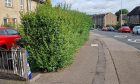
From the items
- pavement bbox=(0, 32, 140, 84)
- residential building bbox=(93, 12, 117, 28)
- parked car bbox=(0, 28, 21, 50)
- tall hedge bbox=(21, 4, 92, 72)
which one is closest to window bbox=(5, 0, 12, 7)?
parked car bbox=(0, 28, 21, 50)

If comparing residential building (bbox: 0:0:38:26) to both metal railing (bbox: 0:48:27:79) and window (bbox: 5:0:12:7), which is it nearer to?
window (bbox: 5:0:12:7)

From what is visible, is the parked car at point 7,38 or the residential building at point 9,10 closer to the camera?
the parked car at point 7,38

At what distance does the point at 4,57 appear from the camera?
894 centimetres

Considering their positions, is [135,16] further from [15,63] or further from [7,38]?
[15,63]

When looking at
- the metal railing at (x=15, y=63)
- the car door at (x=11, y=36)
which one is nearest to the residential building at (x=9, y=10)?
the car door at (x=11, y=36)

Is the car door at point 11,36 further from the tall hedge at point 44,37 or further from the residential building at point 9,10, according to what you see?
the residential building at point 9,10

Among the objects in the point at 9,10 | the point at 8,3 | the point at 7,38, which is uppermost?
the point at 8,3

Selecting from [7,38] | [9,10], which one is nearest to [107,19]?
[9,10]

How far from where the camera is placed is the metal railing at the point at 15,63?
842cm

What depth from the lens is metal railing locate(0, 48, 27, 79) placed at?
8.42m

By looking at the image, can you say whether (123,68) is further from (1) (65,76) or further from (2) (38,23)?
(2) (38,23)

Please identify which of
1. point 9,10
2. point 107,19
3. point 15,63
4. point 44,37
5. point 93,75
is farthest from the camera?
point 107,19

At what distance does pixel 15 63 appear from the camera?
8.52 metres

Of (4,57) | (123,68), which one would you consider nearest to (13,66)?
(4,57)
